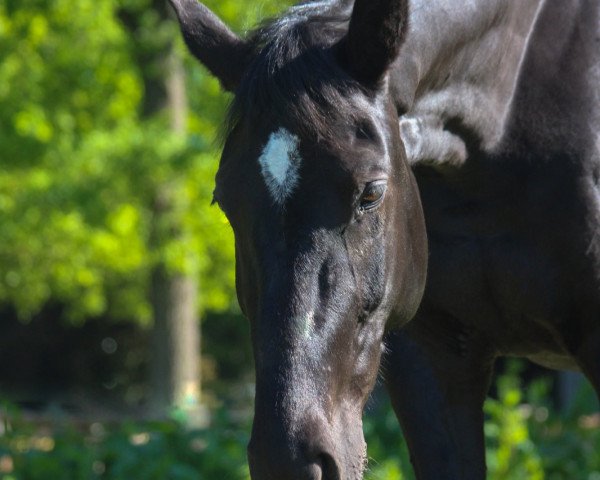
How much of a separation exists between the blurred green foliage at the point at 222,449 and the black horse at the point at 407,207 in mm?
1994

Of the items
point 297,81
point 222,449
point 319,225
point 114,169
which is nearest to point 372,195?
point 319,225

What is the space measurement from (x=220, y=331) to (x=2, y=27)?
919cm

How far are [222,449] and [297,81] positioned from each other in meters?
3.70

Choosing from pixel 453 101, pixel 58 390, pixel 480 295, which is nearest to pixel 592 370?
pixel 480 295

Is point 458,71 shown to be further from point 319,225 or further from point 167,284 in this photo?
point 167,284

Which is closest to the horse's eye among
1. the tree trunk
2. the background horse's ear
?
the background horse's ear

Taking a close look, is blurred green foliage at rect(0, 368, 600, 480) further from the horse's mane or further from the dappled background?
the horse's mane

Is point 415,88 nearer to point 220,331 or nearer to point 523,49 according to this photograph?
point 523,49

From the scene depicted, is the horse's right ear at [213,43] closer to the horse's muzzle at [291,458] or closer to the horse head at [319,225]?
the horse head at [319,225]

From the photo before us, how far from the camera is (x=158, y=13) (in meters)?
11.9

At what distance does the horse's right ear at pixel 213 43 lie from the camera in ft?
10.1

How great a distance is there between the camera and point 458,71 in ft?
11.1

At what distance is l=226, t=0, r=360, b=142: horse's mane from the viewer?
2721mm

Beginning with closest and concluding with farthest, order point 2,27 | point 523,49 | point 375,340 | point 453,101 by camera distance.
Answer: point 375,340, point 453,101, point 523,49, point 2,27
